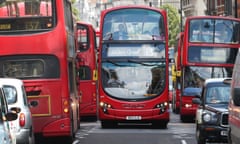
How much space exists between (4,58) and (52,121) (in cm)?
206

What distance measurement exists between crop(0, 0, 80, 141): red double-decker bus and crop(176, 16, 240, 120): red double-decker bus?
14033 millimetres

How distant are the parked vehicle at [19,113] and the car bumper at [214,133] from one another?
4495mm

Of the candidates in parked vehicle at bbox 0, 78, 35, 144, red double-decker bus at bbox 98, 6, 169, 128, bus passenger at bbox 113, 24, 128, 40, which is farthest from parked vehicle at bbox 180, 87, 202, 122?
parked vehicle at bbox 0, 78, 35, 144

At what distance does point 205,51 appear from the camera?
115ft

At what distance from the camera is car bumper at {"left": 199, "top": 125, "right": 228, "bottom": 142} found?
20.3m

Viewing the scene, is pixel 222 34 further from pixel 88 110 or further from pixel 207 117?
pixel 207 117

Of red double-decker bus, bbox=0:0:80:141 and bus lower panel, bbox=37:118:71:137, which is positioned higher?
red double-decker bus, bbox=0:0:80:141

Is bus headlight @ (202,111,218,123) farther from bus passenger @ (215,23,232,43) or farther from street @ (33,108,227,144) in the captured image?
bus passenger @ (215,23,232,43)

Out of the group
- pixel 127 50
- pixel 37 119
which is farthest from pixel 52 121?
pixel 127 50

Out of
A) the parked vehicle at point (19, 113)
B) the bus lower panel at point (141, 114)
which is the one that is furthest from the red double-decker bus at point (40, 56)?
the bus lower panel at point (141, 114)

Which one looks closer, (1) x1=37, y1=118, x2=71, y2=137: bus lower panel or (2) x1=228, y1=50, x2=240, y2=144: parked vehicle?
(2) x1=228, y1=50, x2=240, y2=144: parked vehicle

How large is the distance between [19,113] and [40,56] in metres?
4.13

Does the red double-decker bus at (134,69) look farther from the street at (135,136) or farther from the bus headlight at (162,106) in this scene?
the street at (135,136)

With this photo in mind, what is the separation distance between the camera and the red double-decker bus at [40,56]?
70.9 feet
